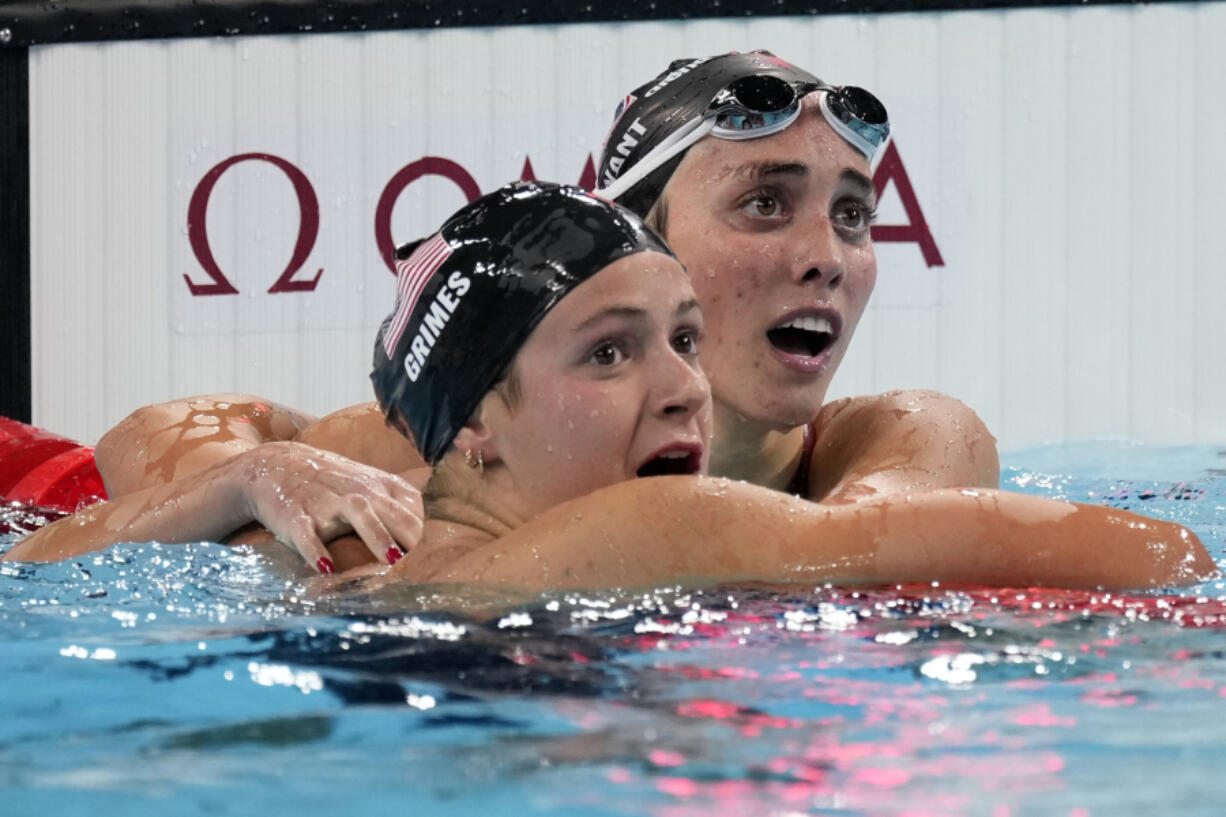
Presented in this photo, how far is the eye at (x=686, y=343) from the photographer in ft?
8.59

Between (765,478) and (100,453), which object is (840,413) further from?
(100,453)

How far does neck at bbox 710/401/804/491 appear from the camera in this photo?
3254 mm

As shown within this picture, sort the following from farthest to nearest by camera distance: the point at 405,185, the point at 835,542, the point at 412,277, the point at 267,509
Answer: the point at 405,185, the point at 267,509, the point at 412,277, the point at 835,542

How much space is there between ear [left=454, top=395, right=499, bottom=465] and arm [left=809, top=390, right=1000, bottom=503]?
715 mm

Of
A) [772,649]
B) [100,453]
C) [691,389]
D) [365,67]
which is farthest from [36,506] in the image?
[772,649]

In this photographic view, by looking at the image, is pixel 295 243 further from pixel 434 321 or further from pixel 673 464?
pixel 673 464

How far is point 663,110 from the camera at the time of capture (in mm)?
3424

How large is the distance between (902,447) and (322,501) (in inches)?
48.1

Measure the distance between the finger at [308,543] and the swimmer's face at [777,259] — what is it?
90 centimetres

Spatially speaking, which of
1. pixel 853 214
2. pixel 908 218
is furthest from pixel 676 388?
pixel 908 218

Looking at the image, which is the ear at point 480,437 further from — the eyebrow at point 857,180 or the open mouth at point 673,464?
the eyebrow at point 857,180

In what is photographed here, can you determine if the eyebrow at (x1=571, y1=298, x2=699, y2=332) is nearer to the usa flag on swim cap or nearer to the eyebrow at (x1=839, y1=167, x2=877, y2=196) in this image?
the usa flag on swim cap

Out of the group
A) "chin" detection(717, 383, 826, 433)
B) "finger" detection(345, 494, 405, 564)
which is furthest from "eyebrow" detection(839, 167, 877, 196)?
"finger" detection(345, 494, 405, 564)

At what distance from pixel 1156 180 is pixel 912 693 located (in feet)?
17.8
